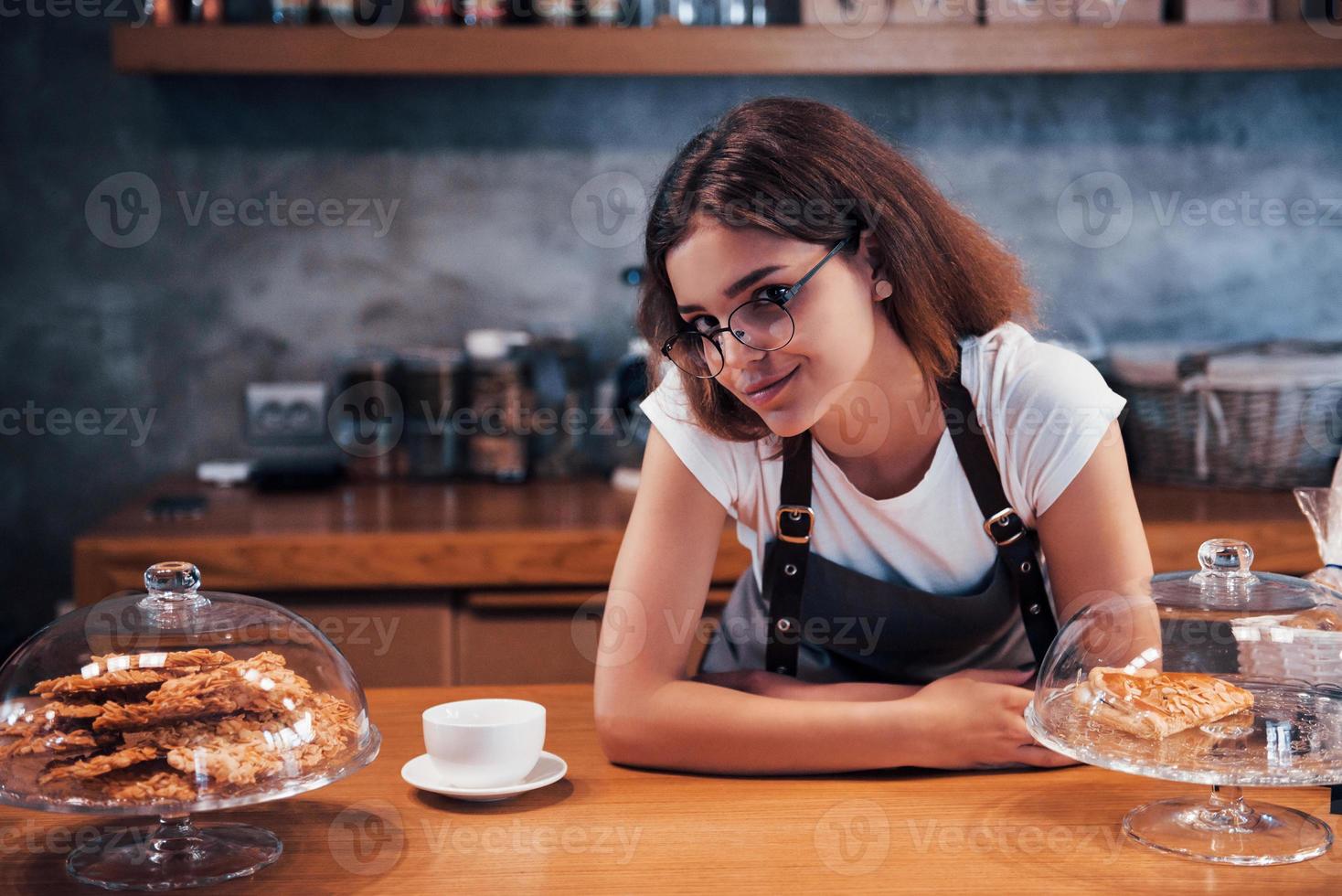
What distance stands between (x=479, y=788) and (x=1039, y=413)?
74 cm

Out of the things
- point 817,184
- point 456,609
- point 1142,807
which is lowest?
point 456,609

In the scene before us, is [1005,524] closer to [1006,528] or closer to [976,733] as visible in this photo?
[1006,528]

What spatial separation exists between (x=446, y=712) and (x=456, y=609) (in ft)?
4.04

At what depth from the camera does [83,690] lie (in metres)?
1.00

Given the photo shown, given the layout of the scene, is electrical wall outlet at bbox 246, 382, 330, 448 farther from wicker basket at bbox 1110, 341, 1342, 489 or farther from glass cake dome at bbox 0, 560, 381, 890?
glass cake dome at bbox 0, 560, 381, 890

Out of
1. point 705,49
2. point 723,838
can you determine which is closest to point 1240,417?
point 705,49

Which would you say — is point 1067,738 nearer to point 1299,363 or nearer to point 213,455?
point 1299,363

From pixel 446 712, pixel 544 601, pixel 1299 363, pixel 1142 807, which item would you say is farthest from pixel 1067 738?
pixel 1299 363

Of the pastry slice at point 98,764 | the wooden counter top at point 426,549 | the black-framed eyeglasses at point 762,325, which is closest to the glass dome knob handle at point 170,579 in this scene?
the pastry slice at point 98,764

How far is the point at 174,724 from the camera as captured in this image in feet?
3.27

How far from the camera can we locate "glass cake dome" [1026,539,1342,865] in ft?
3.37

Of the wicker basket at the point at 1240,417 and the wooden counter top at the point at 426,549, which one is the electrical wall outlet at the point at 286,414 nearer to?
the wooden counter top at the point at 426,549

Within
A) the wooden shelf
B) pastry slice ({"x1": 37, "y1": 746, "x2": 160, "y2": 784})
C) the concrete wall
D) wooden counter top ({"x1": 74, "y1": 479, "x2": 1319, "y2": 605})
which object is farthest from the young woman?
the concrete wall

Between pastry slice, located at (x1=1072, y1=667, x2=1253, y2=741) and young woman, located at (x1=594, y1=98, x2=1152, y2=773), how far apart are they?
0.12 metres
